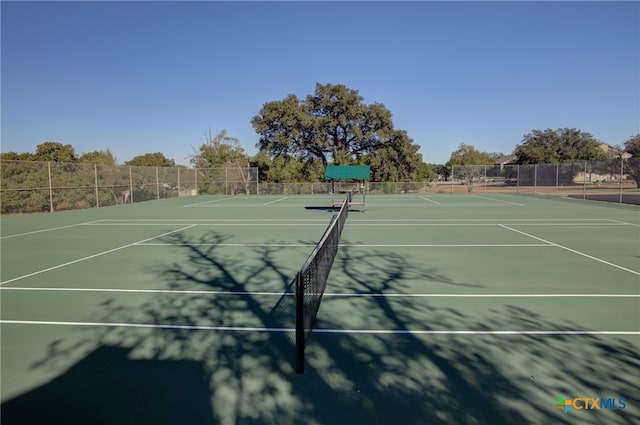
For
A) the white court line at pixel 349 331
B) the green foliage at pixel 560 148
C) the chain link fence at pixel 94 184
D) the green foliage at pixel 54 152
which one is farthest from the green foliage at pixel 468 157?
the white court line at pixel 349 331

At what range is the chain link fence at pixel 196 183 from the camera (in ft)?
72.2

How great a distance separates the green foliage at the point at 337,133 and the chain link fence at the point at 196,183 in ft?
12.9

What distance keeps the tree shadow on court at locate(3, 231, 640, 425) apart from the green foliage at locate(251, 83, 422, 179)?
4039 centimetres

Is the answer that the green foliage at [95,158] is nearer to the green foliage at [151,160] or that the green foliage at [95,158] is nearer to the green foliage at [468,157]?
the green foliage at [151,160]

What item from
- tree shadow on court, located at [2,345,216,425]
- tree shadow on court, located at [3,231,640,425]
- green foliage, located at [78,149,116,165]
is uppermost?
green foliage, located at [78,149,116,165]

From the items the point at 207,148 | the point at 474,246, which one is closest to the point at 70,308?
the point at 474,246

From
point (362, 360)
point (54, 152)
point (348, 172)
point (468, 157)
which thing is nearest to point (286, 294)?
point (362, 360)

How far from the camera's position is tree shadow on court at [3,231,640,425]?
12.0ft

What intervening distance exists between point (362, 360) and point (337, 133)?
45.0 meters

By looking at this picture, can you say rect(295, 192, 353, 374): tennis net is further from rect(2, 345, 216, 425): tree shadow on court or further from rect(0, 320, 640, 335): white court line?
rect(2, 345, 216, 425): tree shadow on court

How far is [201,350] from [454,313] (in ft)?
12.0

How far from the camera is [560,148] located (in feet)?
219

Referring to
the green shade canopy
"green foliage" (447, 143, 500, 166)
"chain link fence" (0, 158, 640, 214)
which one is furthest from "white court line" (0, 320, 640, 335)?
"green foliage" (447, 143, 500, 166)

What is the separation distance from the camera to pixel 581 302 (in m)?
6.58
